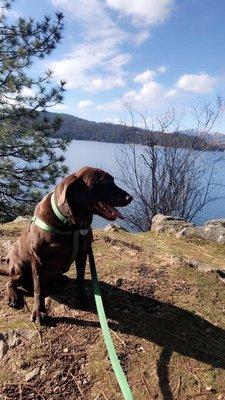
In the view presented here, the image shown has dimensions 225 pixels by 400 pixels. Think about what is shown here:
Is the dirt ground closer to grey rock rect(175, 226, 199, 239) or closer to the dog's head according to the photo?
the dog's head

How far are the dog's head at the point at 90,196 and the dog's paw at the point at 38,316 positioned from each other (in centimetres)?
87

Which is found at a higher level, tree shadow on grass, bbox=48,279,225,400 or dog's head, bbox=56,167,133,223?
dog's head, bbox=56,167,133,223

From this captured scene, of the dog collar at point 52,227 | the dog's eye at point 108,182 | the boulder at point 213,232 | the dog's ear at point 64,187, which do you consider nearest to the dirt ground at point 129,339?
the dog collar at point 52,227

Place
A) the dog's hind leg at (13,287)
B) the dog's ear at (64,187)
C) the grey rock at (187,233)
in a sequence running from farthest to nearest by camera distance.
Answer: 1. the grey rock at (187,233)
2. the dog's hind leg at (13,287)
3. the dog's ear at (64,187)

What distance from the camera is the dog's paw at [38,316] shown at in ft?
11.5

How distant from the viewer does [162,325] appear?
356 centimetres

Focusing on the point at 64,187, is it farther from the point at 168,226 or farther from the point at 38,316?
the point at 168,226

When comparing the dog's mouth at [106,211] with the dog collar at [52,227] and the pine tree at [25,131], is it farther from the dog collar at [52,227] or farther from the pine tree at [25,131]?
the pine tree at [25,131]

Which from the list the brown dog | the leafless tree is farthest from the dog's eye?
the leafless tree

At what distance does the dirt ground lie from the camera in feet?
9.39

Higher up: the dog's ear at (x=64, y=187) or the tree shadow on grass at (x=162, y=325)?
the dog's ear at (x=64, y=187)

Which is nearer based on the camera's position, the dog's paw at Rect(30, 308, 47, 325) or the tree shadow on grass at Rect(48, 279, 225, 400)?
the tree shadow on grass at Rect(48, 279, 225, 400)

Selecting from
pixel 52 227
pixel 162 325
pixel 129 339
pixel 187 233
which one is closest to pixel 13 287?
pixel 52 227

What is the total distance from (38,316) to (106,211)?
1053mm
